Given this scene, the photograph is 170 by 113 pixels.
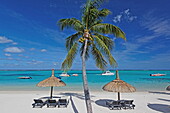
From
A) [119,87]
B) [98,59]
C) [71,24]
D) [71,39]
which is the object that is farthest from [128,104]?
[71,24]

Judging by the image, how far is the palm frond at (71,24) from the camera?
21.3 ft

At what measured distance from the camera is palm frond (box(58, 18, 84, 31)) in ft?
21.3

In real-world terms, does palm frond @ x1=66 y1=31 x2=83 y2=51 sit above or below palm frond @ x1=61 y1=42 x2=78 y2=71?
above

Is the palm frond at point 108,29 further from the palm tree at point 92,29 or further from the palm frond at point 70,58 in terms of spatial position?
the palm frond at point 70,58

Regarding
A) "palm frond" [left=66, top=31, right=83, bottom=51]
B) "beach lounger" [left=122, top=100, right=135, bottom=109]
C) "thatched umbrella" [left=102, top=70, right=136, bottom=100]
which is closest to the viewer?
"thatched umbrella" [left=102, top=70, right=136, bottom=100]

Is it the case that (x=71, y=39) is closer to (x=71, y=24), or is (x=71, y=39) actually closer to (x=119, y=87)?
(x=71, y=24)

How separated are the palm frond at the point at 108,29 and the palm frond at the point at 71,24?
71 centimetres

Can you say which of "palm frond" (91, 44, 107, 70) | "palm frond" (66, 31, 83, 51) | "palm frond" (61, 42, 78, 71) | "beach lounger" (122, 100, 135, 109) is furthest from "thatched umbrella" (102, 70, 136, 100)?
"palm frond" (66, 31, 83, 51)

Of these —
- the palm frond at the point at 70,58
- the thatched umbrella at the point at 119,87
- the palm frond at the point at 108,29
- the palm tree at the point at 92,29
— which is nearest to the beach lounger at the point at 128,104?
the thatched umbrella at the point at 119,87

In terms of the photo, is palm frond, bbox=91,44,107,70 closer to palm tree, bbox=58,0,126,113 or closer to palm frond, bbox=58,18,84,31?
palm tree, bbox=58,0,126,113

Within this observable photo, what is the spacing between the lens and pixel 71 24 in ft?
22.0

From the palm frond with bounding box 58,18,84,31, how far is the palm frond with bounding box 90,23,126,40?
71 centimetres

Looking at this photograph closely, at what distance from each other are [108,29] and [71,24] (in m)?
2.15

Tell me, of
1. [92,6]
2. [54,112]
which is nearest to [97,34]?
[92,6]
